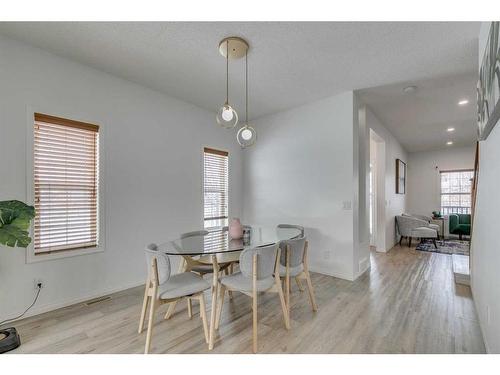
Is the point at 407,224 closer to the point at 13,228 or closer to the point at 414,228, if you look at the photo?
the point at 414,228

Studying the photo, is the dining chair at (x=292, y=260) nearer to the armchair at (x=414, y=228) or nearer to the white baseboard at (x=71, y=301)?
the white baseboard at (x=71, y=301)

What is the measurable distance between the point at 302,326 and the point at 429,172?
306 inches

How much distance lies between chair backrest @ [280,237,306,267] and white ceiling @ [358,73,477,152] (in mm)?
2463

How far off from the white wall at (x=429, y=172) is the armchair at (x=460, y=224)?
2.22ft

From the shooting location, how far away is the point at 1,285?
7.41 feet

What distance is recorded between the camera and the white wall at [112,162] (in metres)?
2.33

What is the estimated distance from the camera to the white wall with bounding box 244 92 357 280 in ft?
11.7

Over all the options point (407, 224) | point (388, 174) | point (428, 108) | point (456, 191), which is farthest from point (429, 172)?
point (428, 108)

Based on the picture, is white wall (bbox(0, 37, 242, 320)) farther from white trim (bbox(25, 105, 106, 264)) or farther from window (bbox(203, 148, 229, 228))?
window (bbox(203, 148, 229, 228))

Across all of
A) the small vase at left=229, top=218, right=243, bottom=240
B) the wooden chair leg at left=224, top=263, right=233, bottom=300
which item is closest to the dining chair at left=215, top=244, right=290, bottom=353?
the small vase at left=229, top=218, right=243, bottom=240

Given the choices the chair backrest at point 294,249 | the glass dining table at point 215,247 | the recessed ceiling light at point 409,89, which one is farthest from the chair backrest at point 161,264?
the recessed ceiling light at point 409,89

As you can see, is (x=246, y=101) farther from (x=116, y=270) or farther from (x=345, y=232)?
(x=116, y=270)

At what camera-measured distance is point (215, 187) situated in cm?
441

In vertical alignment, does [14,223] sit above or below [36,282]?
above
